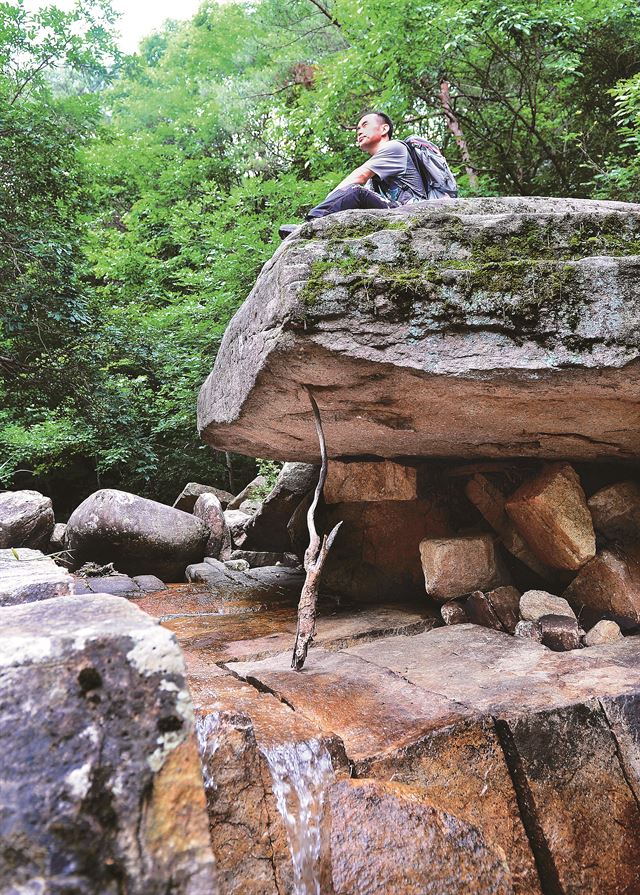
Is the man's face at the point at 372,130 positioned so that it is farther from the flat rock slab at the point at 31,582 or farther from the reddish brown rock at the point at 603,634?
the reddish brown rock at the point at 603,634

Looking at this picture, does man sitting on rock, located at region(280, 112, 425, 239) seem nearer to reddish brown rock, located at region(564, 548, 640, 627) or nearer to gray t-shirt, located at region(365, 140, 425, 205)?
gray t-shirt, located at region(365, 140, 425, 205)

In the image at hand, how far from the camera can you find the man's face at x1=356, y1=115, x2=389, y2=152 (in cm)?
379

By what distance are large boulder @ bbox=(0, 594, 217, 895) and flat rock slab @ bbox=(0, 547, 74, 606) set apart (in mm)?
1008

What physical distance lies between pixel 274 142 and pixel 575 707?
13.4m

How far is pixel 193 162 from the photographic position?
13.6 metres

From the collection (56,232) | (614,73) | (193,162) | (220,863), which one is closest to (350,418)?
(220,863)

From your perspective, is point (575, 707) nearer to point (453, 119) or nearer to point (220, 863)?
point (220, 863)

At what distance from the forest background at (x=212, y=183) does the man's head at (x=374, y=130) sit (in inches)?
166

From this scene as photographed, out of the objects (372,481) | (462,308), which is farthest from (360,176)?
(372,481)

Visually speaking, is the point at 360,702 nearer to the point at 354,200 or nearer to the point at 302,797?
the point at 302,797

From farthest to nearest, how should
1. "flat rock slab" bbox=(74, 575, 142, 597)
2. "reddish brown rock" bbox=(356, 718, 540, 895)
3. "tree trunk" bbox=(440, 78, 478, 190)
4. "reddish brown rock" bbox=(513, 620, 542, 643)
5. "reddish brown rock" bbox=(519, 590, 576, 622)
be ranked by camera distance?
1. "tree trunk" bbox=(440, 78, 478, 190)
2. "flat rock slab" bbox=(74, 575, 142, 597)
3. "reddish brown rock" bbox=(519, 590, 576, 622)
4. "reddish brown rock" bbox=(513, 620, 542, 643)
5. "reddish brown rock" bbox=(356, 718, 540, 895)

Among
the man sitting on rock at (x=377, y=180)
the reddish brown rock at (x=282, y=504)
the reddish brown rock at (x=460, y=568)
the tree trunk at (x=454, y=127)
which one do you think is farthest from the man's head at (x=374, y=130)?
the tree trunk at (x=454, y=127)

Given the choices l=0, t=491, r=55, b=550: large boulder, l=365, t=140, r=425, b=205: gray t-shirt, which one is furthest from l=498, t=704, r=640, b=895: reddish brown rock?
l=0, t=491, r=55, b=550: large boulder

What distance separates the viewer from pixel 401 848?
6.00 ft
